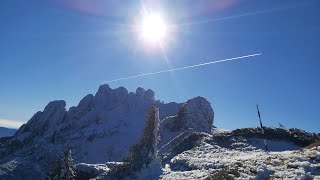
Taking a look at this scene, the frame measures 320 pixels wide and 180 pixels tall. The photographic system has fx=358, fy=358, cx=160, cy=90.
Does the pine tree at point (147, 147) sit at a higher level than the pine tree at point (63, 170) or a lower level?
higher

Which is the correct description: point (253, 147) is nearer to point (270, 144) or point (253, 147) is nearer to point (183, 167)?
point (270, 144)

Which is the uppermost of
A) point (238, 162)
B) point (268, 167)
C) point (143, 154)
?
point (143, 154)

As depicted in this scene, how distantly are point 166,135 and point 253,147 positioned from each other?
109662 mm

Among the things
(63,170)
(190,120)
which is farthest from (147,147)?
(190,120)

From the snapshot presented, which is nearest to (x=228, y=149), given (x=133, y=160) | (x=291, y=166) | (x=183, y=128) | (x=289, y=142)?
(x=289, y=142)

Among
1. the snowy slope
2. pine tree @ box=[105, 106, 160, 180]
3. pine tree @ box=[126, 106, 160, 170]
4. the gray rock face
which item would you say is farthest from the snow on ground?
the gray rock face

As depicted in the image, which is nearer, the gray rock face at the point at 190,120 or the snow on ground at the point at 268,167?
the snow on ground at the point at 268,167

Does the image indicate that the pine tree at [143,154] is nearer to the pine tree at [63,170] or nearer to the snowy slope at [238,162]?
the snowy slope at [238,162]

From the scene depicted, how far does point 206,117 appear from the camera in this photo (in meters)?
185

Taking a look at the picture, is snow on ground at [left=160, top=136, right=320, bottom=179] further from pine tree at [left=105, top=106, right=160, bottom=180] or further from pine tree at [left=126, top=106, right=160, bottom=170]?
pine tree at [left=105, top=106, right=160, bottom=180]

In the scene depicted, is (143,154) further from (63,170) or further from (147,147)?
(63,170)

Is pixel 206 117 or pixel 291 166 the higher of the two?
pixel 206 117

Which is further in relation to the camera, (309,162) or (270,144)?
(270,144)

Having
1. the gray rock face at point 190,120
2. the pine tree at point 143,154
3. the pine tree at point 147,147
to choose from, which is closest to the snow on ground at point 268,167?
the pine tree at point 147,147
